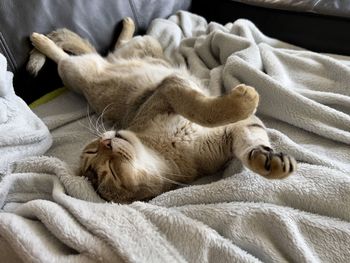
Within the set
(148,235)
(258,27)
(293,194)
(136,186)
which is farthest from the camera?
(258,27)

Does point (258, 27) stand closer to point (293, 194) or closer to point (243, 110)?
point (243, 110)

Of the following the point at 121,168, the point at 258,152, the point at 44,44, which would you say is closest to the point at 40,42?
the point at 44,44

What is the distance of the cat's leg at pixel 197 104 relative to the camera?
111cm

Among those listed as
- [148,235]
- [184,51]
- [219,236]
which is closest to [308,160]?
[219,236]

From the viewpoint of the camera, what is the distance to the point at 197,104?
48.3 inches

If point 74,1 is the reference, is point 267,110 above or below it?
below

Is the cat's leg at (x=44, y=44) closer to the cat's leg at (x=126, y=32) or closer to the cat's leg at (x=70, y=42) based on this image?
the cat's leg at (x=70, y=42)

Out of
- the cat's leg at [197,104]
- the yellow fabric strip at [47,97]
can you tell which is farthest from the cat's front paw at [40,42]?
the cat's leg at [197,104]

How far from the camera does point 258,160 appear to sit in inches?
39.6

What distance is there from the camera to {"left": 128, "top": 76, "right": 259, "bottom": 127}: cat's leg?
111 centimetres

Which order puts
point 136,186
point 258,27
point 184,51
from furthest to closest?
point 258,27
point 184,51
point 136,186

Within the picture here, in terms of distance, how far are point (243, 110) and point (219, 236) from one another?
0.33m

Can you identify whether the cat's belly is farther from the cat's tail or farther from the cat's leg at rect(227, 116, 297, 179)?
the cat's tail

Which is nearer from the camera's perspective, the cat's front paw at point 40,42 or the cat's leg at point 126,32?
the cat's front paw at point 40,42
